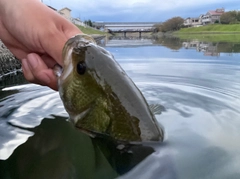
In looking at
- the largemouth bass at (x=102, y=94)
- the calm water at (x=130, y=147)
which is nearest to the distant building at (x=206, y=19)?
the calm water at (x=130, y=147)

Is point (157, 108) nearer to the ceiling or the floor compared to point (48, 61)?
nearer to the floor

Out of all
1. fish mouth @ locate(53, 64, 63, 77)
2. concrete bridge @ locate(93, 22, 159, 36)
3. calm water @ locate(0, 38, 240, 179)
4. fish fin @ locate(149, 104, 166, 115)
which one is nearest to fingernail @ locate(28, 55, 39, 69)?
fish mouth @ locate(53, 64, 63, 77)

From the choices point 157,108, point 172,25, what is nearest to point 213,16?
point 172,25

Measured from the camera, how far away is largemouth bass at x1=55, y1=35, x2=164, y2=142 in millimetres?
1561

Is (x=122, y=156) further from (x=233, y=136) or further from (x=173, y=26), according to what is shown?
(x=173, y=26)

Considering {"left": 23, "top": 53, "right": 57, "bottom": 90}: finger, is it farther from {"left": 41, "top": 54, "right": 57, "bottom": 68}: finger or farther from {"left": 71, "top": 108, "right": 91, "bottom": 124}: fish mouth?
{"left": 71, "top": 108, "right": 91, "bottom": 124}: fish mouth

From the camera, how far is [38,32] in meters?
1.93

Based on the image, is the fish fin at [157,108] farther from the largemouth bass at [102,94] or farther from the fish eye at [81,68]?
the fish eye at [81,68]

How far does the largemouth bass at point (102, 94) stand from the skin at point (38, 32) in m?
0.28

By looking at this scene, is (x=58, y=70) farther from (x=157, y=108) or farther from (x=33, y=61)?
(x=157, y=108)

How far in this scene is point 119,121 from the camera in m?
1.57

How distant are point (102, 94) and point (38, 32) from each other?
2.19ft

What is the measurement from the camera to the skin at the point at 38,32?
186cm

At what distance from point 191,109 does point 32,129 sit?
1160 millimetres
